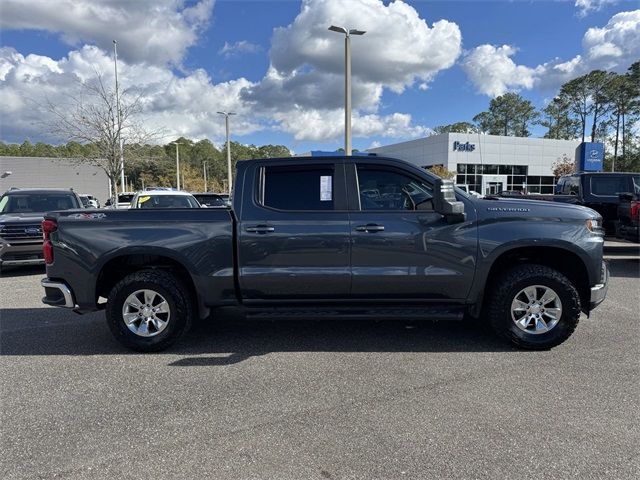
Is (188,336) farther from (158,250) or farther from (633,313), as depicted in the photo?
(633,313)

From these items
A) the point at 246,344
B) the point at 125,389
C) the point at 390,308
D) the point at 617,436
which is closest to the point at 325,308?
the point at 390,308

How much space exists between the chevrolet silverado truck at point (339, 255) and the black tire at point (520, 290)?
1cm

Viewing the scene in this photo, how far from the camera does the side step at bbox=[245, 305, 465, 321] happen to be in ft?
14.7

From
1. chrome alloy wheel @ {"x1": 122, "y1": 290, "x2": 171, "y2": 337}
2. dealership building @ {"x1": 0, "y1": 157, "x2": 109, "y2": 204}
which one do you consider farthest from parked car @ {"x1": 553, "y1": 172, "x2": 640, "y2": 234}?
dealership building @ {"x1": 0, "y1": 157, "x2": 109, "y2": 204}

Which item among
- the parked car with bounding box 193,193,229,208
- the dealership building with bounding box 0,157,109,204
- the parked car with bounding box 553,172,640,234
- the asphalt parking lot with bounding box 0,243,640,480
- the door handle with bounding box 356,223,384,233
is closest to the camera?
the asphalt parking lot with bounding box 0,243,640,480

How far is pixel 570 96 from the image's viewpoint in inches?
2594

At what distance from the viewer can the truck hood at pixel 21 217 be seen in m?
8.90

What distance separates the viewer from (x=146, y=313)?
15.1 ft

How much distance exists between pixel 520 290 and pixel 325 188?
7.29 feet

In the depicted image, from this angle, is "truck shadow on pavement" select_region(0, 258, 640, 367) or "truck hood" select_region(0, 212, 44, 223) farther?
"truck hood" select_region(0, 212, 44, 223)

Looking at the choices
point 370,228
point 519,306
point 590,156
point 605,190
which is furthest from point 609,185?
point 590,156

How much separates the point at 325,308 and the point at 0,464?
2.81 metres

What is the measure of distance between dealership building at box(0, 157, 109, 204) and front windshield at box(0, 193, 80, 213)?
3448cm

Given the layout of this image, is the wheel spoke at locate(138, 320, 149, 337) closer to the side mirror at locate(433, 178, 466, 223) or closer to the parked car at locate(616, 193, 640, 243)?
the side mirror at locate(433, 178, 466, 223)
